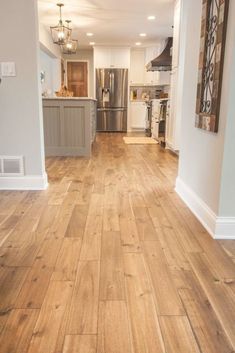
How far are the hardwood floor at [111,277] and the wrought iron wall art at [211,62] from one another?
79 cm

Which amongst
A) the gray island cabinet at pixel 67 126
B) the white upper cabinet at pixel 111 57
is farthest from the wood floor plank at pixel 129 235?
the white upper cabinet at pixel 111 57

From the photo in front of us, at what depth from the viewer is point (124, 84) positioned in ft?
29.6

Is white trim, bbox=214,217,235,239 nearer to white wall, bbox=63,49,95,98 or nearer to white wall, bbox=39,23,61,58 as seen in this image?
→ white wall, bbox=39,23,61,58

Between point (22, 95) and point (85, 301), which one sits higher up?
point (22, 95)

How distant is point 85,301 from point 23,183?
1983 millimetres

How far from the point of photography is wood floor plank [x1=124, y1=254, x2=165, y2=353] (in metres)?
1.12

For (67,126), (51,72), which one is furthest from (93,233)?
(51,72)

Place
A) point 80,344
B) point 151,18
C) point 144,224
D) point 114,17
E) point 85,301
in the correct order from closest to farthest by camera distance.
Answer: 1. point 80,344
2. point 85,301
3. point 144,224
4. point 114,17
5. point 151,18

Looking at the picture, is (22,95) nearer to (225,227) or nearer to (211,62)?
(211,62)

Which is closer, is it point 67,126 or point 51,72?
point 67,126

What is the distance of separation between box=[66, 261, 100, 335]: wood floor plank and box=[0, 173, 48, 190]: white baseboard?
62.8 inches

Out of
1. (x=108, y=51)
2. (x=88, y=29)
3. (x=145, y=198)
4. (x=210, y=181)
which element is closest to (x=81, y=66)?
(x=108, y=51)

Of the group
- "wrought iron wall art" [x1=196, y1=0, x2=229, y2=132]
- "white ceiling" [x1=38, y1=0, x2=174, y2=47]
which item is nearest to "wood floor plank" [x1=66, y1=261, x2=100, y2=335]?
"wrought iron wall art" [x1=196, y1=0, x2=229, y2=132]

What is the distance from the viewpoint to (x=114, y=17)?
19.6 feet
